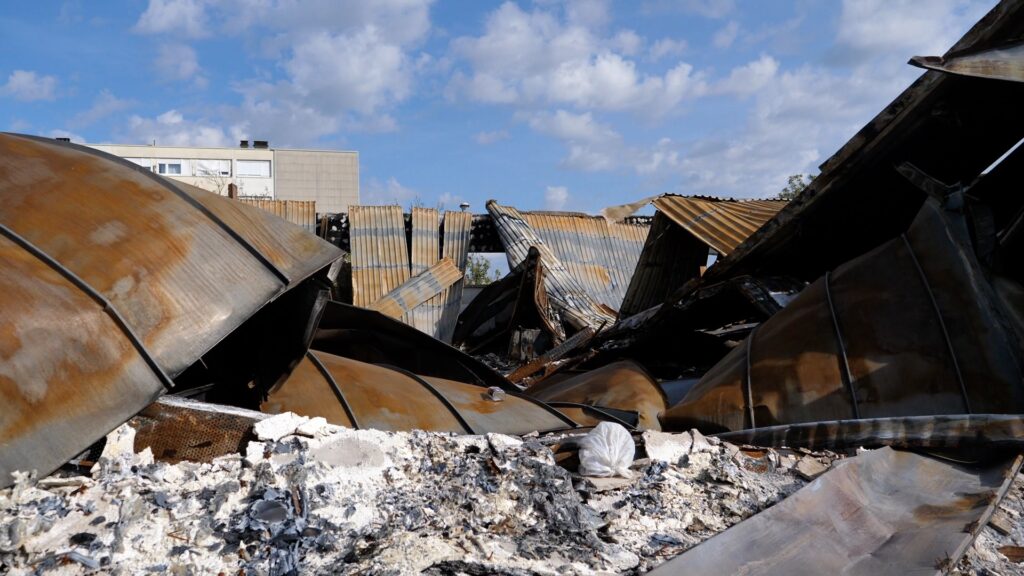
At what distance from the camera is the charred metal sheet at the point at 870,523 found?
8.57 feet

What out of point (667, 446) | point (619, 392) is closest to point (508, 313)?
point (619, 392)

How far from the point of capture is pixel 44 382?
2959 millimetres

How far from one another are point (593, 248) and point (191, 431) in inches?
452

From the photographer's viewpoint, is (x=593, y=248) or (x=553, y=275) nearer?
(x=553, y=275)

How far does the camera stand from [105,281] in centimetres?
334

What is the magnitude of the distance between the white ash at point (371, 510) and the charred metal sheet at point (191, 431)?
0.15 m

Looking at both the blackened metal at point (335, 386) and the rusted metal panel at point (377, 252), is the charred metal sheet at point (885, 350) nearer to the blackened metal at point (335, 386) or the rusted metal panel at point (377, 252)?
the blackened metal at point (335, 386)

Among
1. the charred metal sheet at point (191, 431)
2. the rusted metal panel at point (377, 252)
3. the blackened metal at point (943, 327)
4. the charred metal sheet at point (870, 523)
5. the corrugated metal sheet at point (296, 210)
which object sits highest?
the corrugated metal sheet at point (296, 210)

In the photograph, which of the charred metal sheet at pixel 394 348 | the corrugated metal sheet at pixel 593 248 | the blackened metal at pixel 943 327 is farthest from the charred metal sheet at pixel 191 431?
the corrugated metal sheet at pixel 593 248

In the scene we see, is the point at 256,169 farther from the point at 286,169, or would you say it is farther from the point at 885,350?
the point at 885,350

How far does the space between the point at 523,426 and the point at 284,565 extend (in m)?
2.66

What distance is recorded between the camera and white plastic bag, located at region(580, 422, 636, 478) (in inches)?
133

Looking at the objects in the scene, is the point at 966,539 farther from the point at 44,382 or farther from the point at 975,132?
the point at 975,132

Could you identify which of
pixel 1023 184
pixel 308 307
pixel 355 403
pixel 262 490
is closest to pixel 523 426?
pixel 355 403
